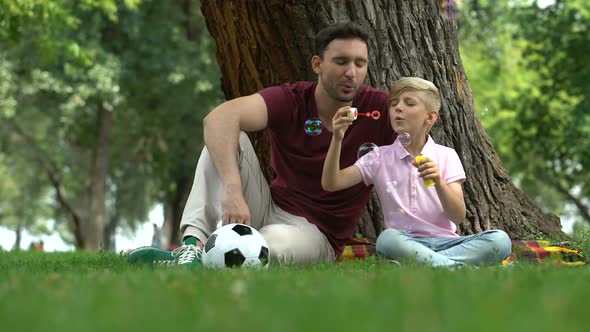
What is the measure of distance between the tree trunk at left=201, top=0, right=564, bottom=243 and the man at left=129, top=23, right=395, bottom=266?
117 centimetres

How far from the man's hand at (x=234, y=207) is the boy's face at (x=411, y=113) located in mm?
1193

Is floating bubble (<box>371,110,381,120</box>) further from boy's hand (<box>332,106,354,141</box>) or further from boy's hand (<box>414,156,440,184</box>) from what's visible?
boy's hand (<box>414,156,440,184</box>)

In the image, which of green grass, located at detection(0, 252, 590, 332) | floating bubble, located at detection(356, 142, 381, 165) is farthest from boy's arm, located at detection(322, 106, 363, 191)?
green grass, located at detection(0, 252, 590, 332)

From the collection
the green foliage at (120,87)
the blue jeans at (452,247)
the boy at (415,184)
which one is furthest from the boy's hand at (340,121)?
the green foliage at (120,87)

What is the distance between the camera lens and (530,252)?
6754 millimetres

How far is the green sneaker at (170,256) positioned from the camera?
5726 mm

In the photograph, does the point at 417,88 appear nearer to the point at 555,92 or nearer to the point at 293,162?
the point at 293,162

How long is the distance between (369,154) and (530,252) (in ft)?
5.73

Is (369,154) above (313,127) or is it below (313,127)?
below

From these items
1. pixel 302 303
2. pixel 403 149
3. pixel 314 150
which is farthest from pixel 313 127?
pixel 302 303

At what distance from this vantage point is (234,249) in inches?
211

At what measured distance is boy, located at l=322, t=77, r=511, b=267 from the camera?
576 centimetres

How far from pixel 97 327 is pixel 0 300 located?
886 millimetres

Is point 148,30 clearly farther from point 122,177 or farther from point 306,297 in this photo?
point 306,297
